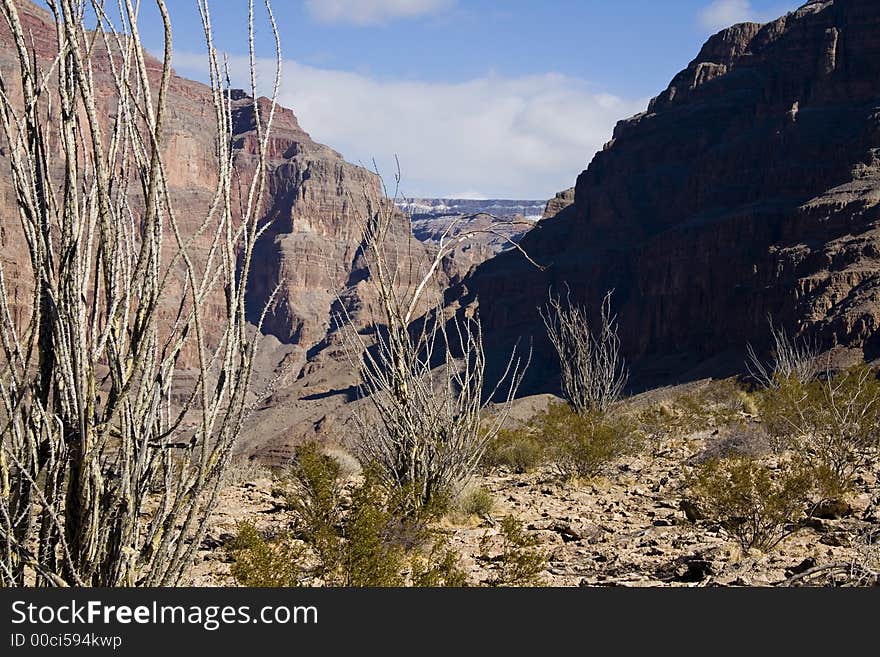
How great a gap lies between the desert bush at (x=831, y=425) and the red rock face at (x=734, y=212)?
32.8m

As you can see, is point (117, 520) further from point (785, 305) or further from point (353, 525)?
point (785, 305)

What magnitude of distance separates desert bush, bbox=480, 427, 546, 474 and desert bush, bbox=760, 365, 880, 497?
13.0 ft

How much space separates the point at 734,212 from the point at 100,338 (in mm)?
68909

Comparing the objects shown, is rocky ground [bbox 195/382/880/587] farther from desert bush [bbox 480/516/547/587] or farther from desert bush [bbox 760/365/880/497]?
desert bush [bbox 760/365/880/497]

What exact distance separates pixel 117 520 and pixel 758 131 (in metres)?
76.0

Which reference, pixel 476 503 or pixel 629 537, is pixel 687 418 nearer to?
pixel 476 503

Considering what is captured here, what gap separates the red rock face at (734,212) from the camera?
176 feet

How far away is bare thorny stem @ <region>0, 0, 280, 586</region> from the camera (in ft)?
10.2

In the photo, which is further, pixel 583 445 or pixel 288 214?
pixel 288 214

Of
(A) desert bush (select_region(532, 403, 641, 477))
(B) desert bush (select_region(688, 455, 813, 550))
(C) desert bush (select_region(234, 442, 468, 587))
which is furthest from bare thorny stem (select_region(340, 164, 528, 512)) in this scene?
(A) desert bush (select_region(532, 403, 641, 477))

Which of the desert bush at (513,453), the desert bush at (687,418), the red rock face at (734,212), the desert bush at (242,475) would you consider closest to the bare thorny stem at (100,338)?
the desert bush at (242,475)

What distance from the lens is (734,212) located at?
67062 mm

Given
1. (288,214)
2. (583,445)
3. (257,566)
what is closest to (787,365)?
(583,445)

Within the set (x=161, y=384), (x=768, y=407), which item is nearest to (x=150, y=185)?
(x=161, y=384)
